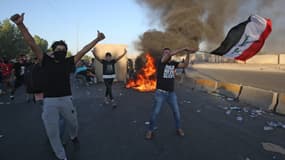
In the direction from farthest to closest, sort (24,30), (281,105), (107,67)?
(107,67)
(281,105)
(24,30)

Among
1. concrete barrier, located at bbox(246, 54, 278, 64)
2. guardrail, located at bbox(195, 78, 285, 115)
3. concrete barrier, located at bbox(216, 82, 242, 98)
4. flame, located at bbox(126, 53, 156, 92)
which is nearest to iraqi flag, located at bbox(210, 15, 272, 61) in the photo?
guardrail, located at bbox(195, 78, 285, 115)

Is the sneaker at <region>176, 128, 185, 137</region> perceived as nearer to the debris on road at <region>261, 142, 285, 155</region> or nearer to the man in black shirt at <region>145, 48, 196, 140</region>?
the man in black shirt at <region>145, 48, 196, 140</region>

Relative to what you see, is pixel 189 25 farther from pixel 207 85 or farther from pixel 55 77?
pixel 55 77

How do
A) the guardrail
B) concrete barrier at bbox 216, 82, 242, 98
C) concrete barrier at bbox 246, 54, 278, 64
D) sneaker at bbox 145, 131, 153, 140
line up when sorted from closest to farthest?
sneaker at bbox 145, 131, 153, 140
the guardrail
concrete barrier at bbox 216, 82, 242, 98
concrete barrier at bbox 246, 54, 278, 64

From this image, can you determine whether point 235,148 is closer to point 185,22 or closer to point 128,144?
point 128,144

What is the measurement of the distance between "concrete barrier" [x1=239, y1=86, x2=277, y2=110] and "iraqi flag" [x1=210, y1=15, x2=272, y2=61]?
364 cm

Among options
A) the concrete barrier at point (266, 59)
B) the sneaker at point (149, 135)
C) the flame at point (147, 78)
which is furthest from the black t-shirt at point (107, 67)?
the concrete barrier at point (266, 59)

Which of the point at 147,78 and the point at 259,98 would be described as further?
the point at 147,78

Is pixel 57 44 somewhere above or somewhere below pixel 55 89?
above

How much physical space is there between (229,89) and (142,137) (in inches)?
275

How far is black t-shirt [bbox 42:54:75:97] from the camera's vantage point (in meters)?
3.68

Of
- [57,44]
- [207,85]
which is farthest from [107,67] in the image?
[207,85]

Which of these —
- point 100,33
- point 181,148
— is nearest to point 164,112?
point 181,148

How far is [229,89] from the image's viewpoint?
447 inches
